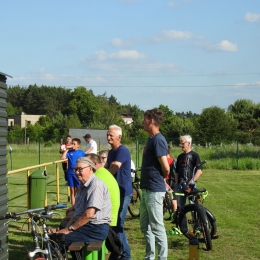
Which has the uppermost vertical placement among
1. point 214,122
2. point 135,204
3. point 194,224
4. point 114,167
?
point 214,122

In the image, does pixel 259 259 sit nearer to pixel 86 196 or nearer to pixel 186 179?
pixel 186 179

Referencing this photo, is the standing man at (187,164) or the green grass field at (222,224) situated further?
the standing man at (187,164)

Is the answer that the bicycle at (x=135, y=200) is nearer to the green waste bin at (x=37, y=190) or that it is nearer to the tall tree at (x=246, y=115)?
the green waste bin at (x=37, y=190)

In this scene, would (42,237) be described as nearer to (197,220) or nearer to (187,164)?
(197,220)

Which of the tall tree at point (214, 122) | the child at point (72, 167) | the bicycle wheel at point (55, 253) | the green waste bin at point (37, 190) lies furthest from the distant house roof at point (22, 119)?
the bicycle wheel at point (55, 253)

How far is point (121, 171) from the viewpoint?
25.5 ft

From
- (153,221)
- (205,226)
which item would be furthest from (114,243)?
(205,226)

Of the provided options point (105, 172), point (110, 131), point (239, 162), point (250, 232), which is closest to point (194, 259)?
point (105, 172)

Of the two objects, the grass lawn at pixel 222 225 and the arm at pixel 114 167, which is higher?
the arm at pixel 114 167

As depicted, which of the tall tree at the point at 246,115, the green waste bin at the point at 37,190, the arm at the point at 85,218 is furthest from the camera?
the tall tree at the point at 246,115

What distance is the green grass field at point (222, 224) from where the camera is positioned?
8.76m

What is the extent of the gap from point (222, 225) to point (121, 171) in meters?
4.36

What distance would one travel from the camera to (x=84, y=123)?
3501 inches

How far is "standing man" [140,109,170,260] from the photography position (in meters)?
7.00
